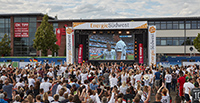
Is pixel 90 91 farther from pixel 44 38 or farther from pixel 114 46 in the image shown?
pixel 44 38

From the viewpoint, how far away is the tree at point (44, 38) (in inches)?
1618

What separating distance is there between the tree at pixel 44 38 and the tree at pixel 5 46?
23.2 ft

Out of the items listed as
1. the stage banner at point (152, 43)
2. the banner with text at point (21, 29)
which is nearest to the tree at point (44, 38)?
the banner with text at point (21, 29)

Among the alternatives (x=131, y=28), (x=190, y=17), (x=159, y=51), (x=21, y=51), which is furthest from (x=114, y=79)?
(x=21, y=51)

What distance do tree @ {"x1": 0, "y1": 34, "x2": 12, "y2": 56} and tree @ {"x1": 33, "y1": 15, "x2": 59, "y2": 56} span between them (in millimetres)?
7073

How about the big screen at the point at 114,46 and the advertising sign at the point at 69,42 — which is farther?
the big screen at the point at 114,46

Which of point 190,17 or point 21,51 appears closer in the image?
point 190,17

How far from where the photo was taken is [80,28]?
2216 cm

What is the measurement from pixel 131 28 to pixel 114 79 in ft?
39.1

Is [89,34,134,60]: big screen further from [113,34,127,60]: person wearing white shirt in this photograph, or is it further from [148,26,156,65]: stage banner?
[148,26,156,65]: stage banner

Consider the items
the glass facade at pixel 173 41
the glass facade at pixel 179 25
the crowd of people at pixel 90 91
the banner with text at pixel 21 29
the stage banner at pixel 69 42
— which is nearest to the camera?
the crowd of people at pixel 90 91

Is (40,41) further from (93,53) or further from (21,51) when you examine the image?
(93,53)

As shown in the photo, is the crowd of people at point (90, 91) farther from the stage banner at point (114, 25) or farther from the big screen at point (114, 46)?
the big screen at point (114, 46)

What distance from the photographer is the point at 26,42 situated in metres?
46.4
